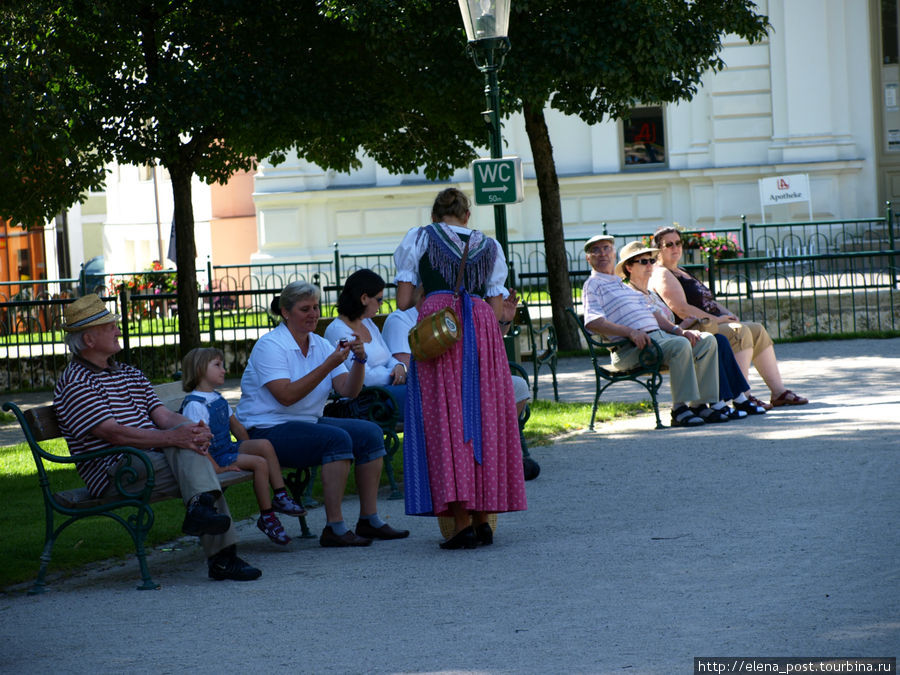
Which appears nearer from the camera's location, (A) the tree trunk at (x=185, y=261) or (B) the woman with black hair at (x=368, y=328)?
(B) the woman with black hair at (x=368, y=328)

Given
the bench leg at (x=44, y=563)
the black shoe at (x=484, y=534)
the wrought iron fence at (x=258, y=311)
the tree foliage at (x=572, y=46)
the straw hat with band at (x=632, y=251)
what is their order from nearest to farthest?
the bench leg at (x=44, y=563) → the black shoe at (x=484, y=534) → the straw hat with band at (x=632, y=251) → the tree foliage at (x=572, y=46) → the wrought iron fence at (x=258, y=311)

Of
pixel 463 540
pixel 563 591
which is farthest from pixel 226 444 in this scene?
pixel 563 591

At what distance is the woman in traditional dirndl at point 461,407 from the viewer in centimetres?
661

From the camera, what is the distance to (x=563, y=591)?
5621mm

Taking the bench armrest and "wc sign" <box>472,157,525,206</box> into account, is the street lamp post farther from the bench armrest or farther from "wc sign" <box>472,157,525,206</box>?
the bench armrest

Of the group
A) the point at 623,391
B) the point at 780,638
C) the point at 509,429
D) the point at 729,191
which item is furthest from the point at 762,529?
the point at 729,191

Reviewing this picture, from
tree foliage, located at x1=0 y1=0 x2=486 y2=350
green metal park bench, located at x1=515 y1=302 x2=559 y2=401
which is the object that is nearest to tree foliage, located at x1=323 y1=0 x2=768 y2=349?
tree foliage, located at x1=0 y1=0 x2=486 y2=350

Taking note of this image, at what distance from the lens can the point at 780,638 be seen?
4656mm

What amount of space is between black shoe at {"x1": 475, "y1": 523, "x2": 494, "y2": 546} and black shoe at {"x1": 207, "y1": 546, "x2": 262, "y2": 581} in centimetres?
119

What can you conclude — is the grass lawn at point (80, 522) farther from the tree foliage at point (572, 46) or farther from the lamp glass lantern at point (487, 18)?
the tree foliage at point (572, 46)

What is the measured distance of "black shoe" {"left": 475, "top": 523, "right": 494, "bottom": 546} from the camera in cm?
673

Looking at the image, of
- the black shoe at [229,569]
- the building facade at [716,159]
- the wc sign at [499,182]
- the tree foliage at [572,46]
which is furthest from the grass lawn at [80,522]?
the building facade at [716,159]

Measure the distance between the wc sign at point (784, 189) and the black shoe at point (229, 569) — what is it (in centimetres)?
1875

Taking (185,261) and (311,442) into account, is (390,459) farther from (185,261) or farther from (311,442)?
(185,261)
